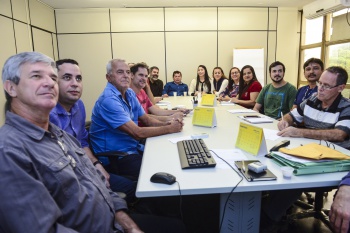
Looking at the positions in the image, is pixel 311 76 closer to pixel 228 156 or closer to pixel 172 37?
pixel 228 156

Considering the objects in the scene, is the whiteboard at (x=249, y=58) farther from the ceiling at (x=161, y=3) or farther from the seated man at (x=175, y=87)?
the seated man at (x=175, y=87)

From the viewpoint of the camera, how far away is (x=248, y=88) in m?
4.05

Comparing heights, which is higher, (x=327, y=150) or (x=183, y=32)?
(x=183, y=32)

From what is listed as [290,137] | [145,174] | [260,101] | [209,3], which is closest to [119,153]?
[145,174]

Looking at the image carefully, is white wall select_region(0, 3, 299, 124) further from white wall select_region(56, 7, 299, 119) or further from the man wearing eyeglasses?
the man wearing eyeglasses

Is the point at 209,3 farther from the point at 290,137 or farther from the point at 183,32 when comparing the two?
the point at 290,137

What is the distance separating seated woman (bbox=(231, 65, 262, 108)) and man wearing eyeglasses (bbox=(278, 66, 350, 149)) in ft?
5.87

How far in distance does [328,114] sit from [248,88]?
223cm

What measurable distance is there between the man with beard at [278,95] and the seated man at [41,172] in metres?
2.69

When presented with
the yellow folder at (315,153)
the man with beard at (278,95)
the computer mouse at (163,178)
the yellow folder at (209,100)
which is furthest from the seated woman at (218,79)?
the computer mouse at (163,178)

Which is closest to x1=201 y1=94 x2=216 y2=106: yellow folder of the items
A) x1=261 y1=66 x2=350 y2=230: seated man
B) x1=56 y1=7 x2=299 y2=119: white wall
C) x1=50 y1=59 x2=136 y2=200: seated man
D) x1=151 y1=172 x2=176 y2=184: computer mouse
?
x1=261 y1=66 x2=350 y2=230: seated man

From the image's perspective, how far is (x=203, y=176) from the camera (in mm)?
1120

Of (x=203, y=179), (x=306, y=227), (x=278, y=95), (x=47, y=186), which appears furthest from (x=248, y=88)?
(x=47, y=186)

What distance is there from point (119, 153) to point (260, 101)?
2.50m
